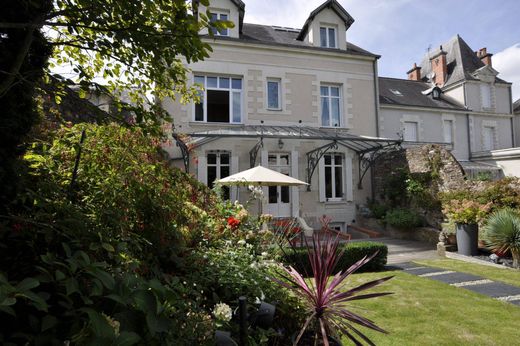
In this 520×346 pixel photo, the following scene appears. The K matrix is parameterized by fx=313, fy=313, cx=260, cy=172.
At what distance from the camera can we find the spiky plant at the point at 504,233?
7444 mm

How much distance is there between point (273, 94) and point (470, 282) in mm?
10022

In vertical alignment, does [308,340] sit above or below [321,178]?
below

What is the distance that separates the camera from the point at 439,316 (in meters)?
4.40

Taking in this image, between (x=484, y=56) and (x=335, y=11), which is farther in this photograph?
(x=484, y=56)

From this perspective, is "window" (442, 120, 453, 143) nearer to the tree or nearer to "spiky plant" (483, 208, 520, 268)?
"spiky plant" (483, 208, 520, 268)

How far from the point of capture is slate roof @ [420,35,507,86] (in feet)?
70.9

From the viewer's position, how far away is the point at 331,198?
1356 centimetres

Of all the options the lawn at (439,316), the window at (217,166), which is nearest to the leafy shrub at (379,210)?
the window at (217,166)

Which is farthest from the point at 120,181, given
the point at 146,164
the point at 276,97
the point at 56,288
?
the point at 276,97

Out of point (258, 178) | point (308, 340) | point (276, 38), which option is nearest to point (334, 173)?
point (258, 178)

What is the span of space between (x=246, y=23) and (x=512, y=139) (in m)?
19.6

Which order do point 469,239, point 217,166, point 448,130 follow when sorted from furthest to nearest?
point 448,130 → point 217,166 → point 469,239

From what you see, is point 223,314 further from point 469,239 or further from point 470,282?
point 469,239

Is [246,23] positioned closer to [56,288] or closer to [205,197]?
[205,197]
